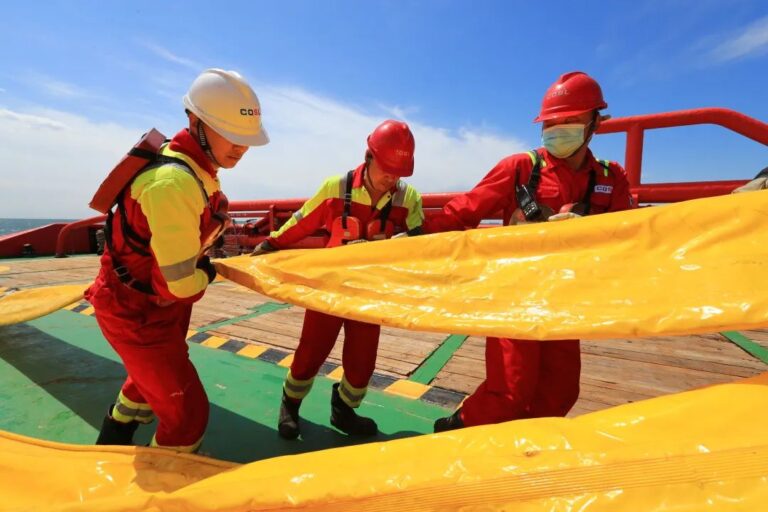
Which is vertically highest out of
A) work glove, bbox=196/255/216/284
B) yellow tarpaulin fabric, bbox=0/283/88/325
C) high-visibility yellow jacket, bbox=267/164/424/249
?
high-visibility yellow jacket, bbox=267/164/424/249

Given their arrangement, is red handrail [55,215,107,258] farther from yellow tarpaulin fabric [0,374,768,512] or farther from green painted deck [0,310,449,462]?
yellow tarpaulin fabric [0,374,768,512]

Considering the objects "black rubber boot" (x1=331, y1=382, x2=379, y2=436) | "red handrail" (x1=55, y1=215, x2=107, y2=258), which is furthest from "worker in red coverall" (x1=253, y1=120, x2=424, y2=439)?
"red handrail" (x1=55, y1=215, x2=107, y2=258)

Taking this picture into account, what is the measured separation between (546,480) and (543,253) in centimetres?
83

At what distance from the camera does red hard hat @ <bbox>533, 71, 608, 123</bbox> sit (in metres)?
1.79

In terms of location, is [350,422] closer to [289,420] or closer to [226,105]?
[289,420]

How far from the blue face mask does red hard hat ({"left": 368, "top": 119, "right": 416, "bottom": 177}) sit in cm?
63

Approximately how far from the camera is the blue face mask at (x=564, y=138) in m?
1.82

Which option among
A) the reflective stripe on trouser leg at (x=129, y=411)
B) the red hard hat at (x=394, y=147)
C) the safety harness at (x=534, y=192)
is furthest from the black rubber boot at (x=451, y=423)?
the reflective stripe on trouser leg at (x=129, y=411)

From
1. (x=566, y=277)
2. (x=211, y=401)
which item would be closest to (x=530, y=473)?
(x=566, y=277)

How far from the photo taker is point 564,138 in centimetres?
183

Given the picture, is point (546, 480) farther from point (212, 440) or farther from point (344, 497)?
point (212, 440)

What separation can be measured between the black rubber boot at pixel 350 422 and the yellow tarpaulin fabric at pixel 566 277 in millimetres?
803

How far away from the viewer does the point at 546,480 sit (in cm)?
91

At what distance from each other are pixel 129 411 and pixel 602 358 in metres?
2.91
